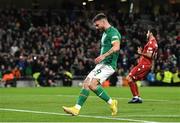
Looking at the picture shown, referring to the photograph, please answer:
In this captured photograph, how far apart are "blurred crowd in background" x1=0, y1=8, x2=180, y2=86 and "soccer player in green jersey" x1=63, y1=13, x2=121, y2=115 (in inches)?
937

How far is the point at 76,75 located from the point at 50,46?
166 inches

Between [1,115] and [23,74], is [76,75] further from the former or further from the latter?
[1,115]

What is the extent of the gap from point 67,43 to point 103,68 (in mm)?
31107

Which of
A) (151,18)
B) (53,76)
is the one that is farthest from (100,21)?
(151,18)

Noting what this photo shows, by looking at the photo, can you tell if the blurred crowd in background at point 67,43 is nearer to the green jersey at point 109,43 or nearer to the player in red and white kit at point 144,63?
the player in red and white kit at point 144,63

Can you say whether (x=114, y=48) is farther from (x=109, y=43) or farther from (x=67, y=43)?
(x=67, y=43)

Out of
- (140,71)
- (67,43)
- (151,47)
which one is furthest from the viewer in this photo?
(67,43)

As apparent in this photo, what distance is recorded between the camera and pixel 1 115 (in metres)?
15.1

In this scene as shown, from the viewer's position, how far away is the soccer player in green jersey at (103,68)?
15125 millimetres

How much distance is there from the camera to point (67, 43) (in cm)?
4659

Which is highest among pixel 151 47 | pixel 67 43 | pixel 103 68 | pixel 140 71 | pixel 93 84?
pixel 103 68

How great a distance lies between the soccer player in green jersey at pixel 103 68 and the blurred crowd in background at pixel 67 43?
78.1 feet

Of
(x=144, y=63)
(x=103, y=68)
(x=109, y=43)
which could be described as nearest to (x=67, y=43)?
(x=144, y=63)

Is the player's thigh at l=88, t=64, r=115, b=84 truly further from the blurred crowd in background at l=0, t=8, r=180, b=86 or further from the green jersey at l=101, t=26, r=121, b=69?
the blurred crowd in background at l=0, t=8, r=180, b=86
